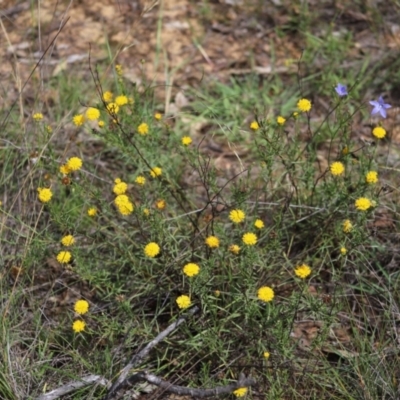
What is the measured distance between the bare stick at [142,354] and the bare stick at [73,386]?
0.18 feet

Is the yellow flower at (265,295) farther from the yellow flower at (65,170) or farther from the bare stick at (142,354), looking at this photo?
the yellow flower at (65,170)

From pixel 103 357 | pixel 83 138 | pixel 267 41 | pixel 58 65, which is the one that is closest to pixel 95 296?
pixel 103 357

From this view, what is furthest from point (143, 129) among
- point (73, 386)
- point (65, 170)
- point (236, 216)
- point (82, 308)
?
point (73, 386)

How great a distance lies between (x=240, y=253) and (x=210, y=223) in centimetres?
25

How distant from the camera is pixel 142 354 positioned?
2.50m

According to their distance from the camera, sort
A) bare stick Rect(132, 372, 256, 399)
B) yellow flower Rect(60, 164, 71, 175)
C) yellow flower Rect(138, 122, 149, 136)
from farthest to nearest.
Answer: yellow flower Rect(138, 122, 149, 136) → yellow flower Rect(60, 164, 71, 175) → bare stick Rect(132, 372, 256, 399)

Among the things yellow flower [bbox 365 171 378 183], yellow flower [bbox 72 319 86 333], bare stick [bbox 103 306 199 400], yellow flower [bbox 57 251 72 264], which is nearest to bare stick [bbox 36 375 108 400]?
bare stick [bbox 103 306 199 400]

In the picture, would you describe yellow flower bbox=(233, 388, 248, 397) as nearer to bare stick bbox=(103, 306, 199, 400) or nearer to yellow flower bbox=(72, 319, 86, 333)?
bare stick bbox=(103, 306, 199, 400)

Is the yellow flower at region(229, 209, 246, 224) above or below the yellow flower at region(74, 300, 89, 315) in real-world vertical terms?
above

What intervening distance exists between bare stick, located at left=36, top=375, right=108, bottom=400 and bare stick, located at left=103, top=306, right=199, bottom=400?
5 centimetres

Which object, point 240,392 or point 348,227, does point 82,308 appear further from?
point 348,227

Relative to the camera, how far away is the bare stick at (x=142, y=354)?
8.00 feet

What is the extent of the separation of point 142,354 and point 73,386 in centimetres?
27

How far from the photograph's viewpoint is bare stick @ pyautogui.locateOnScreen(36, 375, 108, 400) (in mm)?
2414
